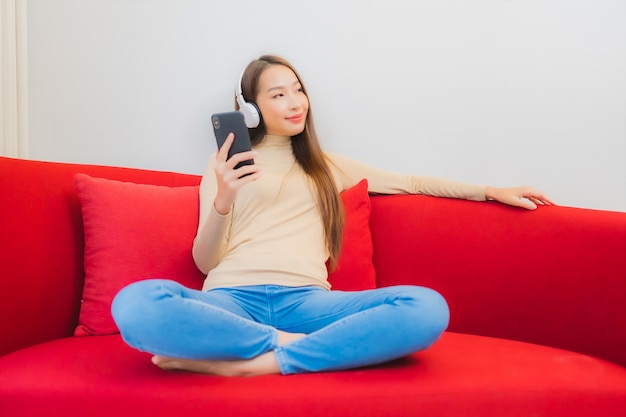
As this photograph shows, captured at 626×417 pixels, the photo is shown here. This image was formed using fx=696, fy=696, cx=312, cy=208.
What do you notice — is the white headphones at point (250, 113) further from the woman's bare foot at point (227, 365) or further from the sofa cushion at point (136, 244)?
the woman's bare foot at point (227, 365)

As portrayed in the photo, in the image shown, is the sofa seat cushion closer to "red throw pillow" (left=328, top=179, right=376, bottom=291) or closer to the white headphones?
"red throw pillow" (left=328, top=179, right=376, bottom=291)

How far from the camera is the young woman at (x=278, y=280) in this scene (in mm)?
1374

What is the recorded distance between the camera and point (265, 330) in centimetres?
146

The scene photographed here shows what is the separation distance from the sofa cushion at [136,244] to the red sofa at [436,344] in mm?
61

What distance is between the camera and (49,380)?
1.33m

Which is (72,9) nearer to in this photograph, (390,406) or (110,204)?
(110,204)

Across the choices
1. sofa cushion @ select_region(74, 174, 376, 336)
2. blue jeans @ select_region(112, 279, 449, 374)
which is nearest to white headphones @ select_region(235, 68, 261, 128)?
sofa cushion @ select_region(74, 174, 376, 336)

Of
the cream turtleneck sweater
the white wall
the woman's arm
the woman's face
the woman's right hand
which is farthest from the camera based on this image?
the white wall

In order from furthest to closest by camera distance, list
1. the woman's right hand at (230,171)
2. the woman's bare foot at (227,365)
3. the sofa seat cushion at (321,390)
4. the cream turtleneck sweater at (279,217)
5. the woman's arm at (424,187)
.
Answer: the woman's arm at (424,187), the cream turtleneck sweater at (279,217), the woman's right hand at (230,171), the woman's bare foot at (227,365), the sofa seat cushion at (321,390)

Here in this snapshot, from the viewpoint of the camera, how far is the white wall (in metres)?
2.25

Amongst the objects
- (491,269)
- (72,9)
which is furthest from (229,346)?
(72,9)

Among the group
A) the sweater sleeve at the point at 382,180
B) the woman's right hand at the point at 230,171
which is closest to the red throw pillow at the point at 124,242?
the woman's right hand at the point at 230,171

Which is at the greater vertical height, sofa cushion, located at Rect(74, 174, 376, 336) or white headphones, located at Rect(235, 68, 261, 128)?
white headphones, located at Rect(235, 68, 261, 128)

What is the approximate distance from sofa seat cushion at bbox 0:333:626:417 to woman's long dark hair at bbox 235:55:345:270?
0.51 meters
